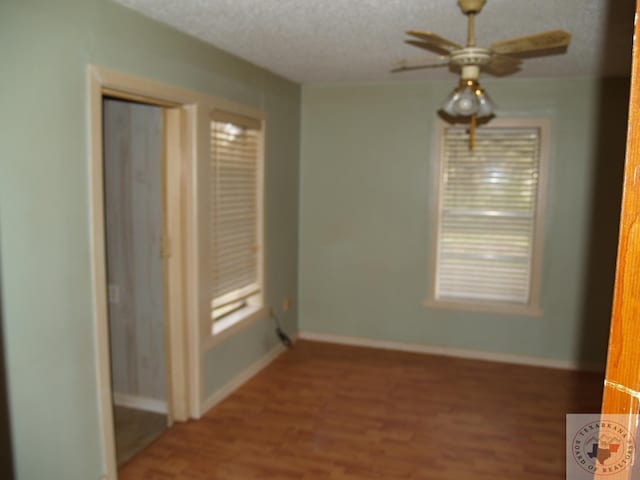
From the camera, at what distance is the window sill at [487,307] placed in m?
4.66

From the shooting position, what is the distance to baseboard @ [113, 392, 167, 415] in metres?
3.69

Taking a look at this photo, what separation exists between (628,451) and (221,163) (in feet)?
10.8

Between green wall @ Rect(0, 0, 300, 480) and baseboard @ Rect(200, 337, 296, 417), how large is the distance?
1103mm

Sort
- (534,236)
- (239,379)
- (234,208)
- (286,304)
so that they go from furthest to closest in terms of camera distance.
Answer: (286,304), (534,236), (239,379), (234,208)

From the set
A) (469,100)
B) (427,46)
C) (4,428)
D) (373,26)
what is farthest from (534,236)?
(4,428)

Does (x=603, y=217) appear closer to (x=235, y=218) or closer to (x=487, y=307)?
(x=487, y=307)

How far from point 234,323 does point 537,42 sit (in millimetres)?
2807

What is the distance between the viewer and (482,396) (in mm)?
4043

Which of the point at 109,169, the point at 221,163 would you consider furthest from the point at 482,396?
the point at 109,169

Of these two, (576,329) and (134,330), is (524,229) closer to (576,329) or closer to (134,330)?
A: (576,329)

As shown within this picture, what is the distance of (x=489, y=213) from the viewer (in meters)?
4.73

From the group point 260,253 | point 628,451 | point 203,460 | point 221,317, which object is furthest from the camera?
point 260,253

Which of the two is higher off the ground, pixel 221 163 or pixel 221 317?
pixel 221 163

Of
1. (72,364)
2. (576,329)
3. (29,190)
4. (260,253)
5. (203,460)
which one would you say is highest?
(29,190)
